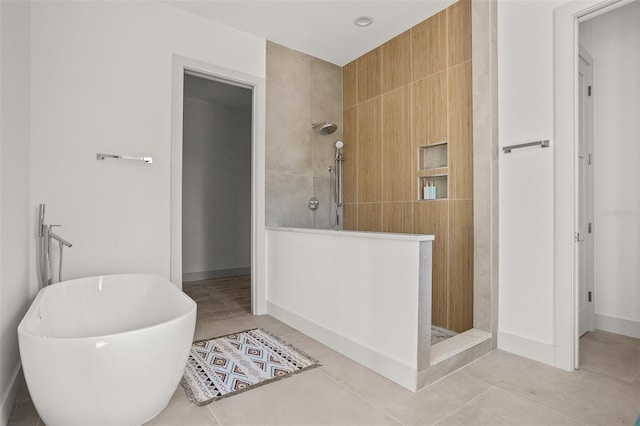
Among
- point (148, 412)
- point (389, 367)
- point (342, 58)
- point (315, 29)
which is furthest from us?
point (342, 58)

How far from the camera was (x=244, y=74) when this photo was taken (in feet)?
10.6

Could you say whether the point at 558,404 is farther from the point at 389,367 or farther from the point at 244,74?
the point at 244,74

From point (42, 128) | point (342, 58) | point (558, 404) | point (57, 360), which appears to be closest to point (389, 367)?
point (558, 404)

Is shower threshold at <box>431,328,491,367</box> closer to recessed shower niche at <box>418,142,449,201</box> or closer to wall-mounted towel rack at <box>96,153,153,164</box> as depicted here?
recessed shower niche at <box>418,142,449,201</box>

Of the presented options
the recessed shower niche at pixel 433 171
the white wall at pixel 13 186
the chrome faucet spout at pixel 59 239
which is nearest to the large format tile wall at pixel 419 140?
the recessed shower niche at pixel 433 171

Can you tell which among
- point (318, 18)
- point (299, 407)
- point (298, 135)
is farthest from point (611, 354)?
point (318, 18)

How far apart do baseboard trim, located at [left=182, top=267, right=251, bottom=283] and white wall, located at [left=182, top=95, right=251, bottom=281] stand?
1 centimetres

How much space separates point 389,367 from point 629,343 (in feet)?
6.55

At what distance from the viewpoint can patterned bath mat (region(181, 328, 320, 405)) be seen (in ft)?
6.15

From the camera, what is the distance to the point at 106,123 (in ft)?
8.28

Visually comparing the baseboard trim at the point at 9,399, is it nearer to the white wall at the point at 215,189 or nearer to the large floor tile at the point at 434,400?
the large floor tile at the point at 434,400

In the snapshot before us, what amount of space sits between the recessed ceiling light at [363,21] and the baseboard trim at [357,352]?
2.67m

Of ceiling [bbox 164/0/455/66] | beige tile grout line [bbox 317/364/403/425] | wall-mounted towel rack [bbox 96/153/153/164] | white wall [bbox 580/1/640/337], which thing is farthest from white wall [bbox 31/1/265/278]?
white wall [bbox 580/1/640/337]

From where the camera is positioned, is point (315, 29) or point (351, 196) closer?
point (315, 29)
